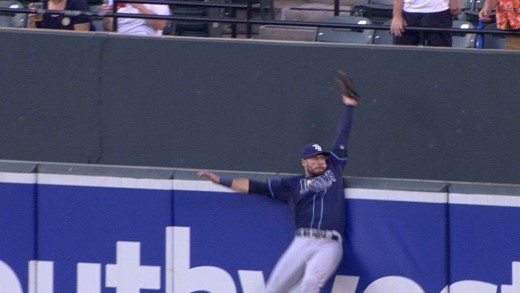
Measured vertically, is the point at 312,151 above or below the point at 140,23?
below

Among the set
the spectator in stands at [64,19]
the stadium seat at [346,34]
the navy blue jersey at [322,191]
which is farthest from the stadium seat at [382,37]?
the spectator in stands at [64,19]

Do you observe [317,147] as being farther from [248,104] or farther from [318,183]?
[248,104]

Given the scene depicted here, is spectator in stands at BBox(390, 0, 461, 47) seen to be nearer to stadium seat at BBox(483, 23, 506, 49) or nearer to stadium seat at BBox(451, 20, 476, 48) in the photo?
stadium seat at BBox(451, 20, 476, 48)

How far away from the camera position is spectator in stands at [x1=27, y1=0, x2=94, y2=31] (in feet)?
31.3

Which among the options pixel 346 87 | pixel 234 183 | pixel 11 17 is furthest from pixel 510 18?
pixel 11 17

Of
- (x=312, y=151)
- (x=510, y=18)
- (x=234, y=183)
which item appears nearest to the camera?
(x=312, y=151)

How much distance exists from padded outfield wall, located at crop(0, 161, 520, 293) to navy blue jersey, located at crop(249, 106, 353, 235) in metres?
0.13

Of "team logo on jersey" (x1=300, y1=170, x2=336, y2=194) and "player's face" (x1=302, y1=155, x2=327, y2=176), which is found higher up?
"player's face" (x1=302, y1=155, x2=327, y2=176)

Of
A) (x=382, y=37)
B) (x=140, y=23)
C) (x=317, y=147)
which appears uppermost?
(x=140, y=23)

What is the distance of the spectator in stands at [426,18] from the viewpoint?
9023 mm

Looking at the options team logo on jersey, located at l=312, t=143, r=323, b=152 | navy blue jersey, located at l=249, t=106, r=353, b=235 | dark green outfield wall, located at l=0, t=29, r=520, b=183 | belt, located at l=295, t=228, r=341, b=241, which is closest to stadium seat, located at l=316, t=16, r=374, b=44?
dark green outfield wall, located at l=0, t=29, r=520, b=183

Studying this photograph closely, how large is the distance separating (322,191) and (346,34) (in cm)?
211

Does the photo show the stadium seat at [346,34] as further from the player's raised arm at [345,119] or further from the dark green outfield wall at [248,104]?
the player's raised arm at [345,119]

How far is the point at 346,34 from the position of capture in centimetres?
984
